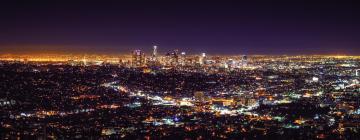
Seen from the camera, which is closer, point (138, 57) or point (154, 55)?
point (138, 57)

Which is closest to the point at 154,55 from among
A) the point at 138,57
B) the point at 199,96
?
the point at 138,57

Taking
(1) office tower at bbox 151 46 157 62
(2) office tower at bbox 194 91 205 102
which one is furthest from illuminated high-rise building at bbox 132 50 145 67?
(2) office tower at bbox 194 91 205 102

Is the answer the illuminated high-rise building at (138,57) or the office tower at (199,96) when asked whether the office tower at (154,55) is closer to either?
the illuminated high-rise building at (138,57)

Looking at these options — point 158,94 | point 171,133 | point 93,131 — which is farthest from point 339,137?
point 158,94

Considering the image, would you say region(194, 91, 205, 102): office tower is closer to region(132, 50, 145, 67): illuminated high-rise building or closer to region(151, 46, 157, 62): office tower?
region(132, 50, 145, 67): illuminated high-rise building

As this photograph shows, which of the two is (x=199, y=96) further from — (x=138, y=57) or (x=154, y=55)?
(x=154, y=55)

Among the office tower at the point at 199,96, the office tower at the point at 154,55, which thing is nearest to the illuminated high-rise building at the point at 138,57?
the office tower at the point at 154,55

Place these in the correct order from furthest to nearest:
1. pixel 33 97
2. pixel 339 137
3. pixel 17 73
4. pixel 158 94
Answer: pixel 17 73 < pixel 158 94 < pixel 33 97 < pixel 339 137

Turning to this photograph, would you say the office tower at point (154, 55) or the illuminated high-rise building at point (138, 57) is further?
the office tower at point (154, 55)

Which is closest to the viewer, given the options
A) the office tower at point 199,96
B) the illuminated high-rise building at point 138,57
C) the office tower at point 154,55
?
the office tower at point 199,96

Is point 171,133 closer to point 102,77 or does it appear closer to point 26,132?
point 26,132

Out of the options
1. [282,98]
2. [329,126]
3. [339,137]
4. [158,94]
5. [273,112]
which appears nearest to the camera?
[339,137]
